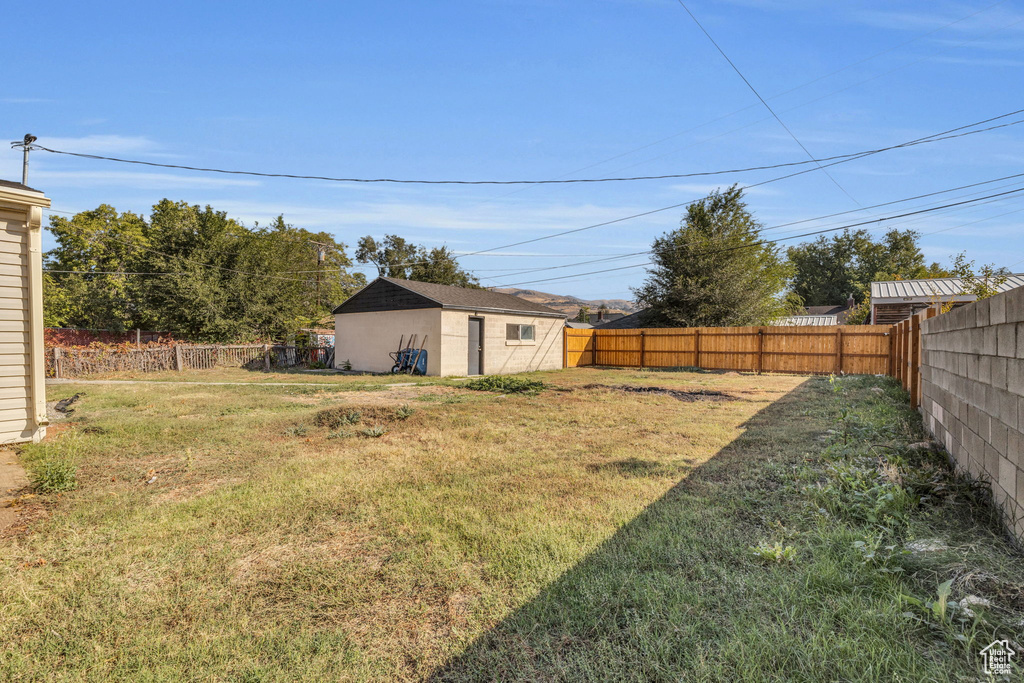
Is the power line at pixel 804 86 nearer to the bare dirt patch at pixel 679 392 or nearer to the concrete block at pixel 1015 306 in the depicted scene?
the bare dirt patch at pixel 679 392

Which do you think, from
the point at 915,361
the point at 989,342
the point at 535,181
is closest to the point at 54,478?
the point at 989,342

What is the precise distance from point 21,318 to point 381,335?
522 inches

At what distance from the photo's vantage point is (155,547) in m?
3.15

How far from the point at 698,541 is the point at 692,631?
1.06 m

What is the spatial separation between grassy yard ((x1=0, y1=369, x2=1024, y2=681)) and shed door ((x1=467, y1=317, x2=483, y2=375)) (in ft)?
40.5

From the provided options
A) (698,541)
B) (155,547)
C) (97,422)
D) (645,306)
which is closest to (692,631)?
(698,541)

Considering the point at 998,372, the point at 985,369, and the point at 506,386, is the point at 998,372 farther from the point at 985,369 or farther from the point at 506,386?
the point at 506,386

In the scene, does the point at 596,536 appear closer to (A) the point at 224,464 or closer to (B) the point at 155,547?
(B) the point at 155,547

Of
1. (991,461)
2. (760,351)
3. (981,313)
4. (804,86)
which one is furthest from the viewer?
(760,351)

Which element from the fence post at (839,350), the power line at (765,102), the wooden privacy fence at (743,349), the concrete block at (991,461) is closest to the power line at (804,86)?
the power line at (765,102)

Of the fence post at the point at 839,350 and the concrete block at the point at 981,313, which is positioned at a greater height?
the concrete block at the point at 981,313

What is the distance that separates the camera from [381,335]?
19.0 meters

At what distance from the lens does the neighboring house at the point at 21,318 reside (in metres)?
5.67

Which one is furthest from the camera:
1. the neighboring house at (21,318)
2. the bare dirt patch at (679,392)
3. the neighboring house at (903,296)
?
the neighboring house at (903,296)
